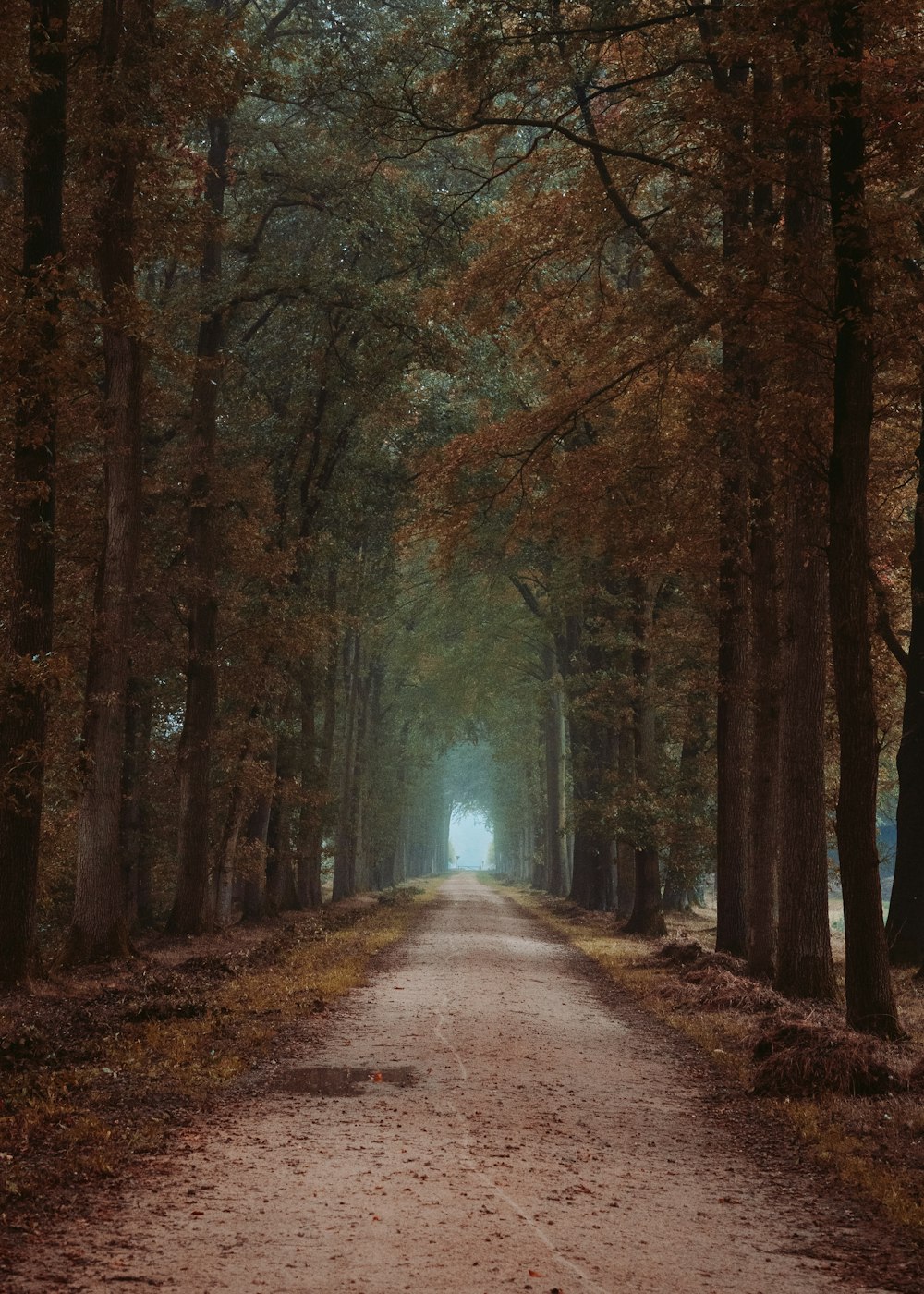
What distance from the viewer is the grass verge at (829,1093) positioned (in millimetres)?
6691

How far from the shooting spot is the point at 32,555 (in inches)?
507

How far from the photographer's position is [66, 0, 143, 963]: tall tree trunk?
15.5m

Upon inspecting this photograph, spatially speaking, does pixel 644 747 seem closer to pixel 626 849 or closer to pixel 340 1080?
pixel 626 849

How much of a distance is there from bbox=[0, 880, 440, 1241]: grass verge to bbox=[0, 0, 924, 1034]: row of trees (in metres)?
1.36

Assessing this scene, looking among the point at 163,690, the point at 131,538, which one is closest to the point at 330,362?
the point at 163,690

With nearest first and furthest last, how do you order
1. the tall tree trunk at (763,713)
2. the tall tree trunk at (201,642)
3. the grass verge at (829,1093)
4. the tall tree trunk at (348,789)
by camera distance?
the grass verge at (829,1093) → the tall tree trunk at (763,713) → the tall tree trunk at (201,642) → the tall tree trunk at (348,789)

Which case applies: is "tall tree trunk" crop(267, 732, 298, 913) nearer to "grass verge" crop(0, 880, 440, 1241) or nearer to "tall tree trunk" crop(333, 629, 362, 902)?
"tall tree trunk" crop(333, 629, 362, 902)

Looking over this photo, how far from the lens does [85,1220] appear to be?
5.42 m

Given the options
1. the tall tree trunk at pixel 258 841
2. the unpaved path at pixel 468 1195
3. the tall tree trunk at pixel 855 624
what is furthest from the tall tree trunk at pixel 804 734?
the tall tree trunk at pixel 258 841

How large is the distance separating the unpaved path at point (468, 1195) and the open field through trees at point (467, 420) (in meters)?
3.25

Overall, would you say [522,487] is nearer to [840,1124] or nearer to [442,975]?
[442,975]

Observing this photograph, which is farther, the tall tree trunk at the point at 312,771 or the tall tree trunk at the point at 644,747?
the tall tree trunk at the point at 312,771

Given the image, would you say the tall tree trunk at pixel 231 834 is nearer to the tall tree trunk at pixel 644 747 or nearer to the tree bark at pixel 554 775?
the tall tree trunk at pixel 644 747

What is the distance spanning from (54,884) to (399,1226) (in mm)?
18878
